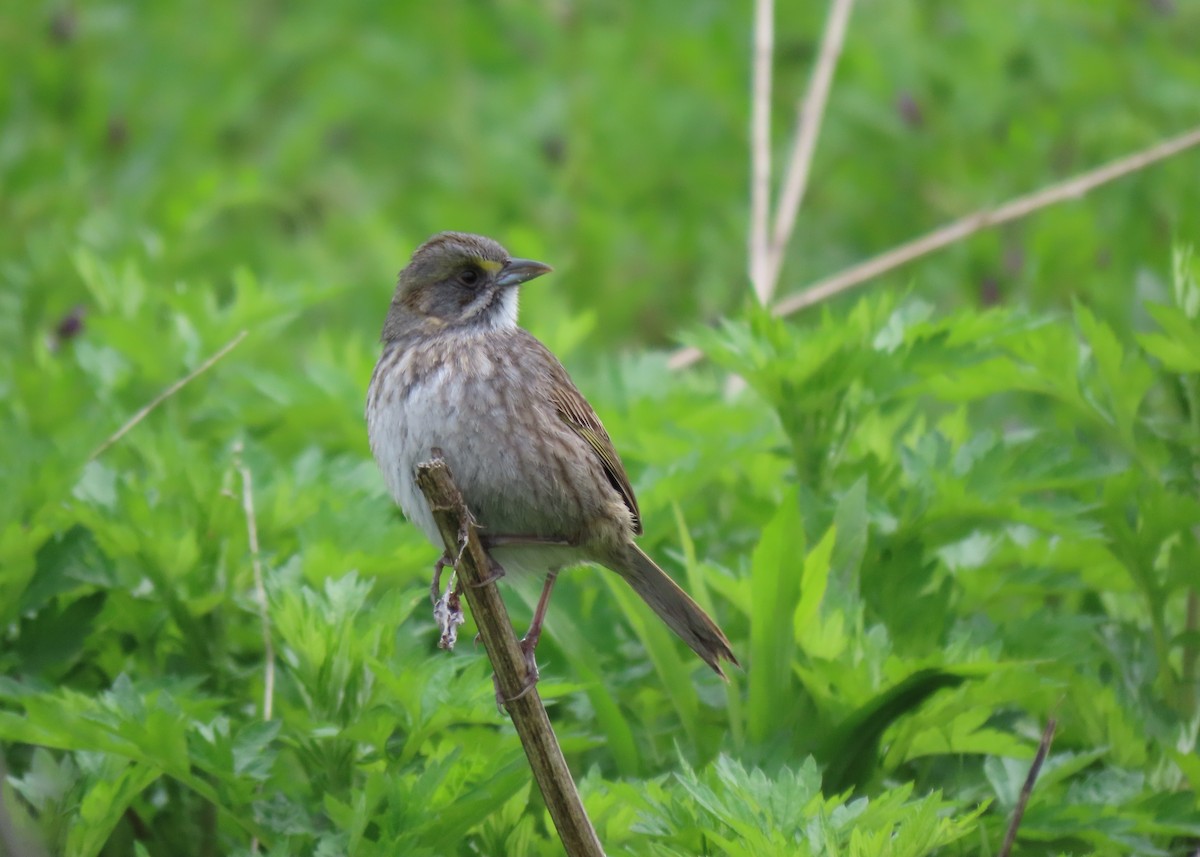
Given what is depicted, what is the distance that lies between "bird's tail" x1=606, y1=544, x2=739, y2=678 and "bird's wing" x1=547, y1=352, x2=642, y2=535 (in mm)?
120

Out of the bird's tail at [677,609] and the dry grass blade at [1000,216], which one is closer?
the bird's tail at [677,609]

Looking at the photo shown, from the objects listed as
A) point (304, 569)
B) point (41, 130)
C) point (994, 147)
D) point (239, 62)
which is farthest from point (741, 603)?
point (239, 62)

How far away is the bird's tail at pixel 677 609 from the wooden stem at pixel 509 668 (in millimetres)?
623

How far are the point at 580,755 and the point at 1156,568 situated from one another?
1616 mm

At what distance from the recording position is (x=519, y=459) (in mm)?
3502

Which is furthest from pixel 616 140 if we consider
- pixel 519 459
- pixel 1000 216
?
pixel 519 459

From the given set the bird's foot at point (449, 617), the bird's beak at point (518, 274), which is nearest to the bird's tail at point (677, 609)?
the bird's foot at point (449, 617)

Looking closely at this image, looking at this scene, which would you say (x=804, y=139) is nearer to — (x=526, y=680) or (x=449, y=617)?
(x=449, y=617)

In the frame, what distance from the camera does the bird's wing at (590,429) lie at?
12.2 ft

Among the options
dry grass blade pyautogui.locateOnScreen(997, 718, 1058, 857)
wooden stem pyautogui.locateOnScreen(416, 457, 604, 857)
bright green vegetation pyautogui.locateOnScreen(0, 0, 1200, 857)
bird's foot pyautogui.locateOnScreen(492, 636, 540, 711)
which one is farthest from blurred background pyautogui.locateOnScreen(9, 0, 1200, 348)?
dry grass blade pyautogui.locateOnScreen(997, 718, 1058, 857)

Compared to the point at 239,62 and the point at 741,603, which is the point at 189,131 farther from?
the point at 741,603

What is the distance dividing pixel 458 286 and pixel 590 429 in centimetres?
60

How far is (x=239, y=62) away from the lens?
8742 millimetres

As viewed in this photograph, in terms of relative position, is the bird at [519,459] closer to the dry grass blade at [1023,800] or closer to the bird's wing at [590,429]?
the bird's wing at [590,429]
